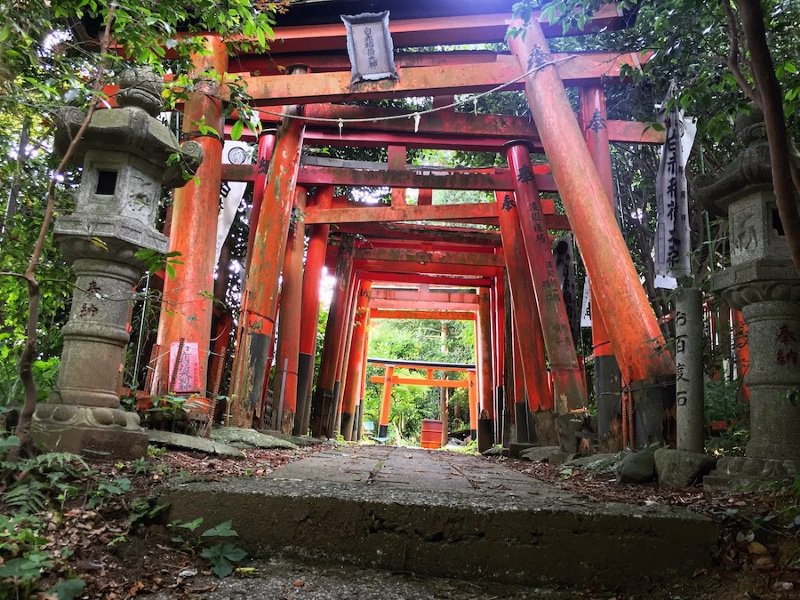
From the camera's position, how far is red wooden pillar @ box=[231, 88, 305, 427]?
266 inches

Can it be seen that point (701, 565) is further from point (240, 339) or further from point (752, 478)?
point (240, 339)

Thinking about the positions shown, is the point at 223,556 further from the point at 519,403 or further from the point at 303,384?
the point at 519,403

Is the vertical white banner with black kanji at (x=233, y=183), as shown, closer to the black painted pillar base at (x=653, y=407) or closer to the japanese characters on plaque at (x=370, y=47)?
the japanese characters on plaque at (x=370, y=47)

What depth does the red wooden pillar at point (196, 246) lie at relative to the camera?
570 cm

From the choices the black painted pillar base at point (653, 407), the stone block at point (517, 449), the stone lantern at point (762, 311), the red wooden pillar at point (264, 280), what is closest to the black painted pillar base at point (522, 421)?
the stone block at point (517, 449)

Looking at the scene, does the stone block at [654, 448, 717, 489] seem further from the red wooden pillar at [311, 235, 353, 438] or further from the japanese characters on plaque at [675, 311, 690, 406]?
the red wooden pillar at [311, 235, 353, 438]

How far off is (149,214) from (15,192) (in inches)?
48.3

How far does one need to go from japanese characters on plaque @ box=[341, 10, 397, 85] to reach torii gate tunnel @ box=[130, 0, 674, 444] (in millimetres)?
123

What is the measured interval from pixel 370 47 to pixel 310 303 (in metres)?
5.29

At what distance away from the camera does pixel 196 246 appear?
6.07 meters

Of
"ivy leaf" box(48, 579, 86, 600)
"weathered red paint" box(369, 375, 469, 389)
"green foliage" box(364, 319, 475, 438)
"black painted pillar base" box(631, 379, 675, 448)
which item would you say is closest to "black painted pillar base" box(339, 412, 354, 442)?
"weathered red paint" box(369, 375, 469, 389)

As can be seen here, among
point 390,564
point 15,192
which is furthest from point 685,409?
point 15,192

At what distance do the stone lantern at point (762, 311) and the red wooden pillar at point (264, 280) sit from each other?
16.2 feet

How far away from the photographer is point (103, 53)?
9.47 feet
